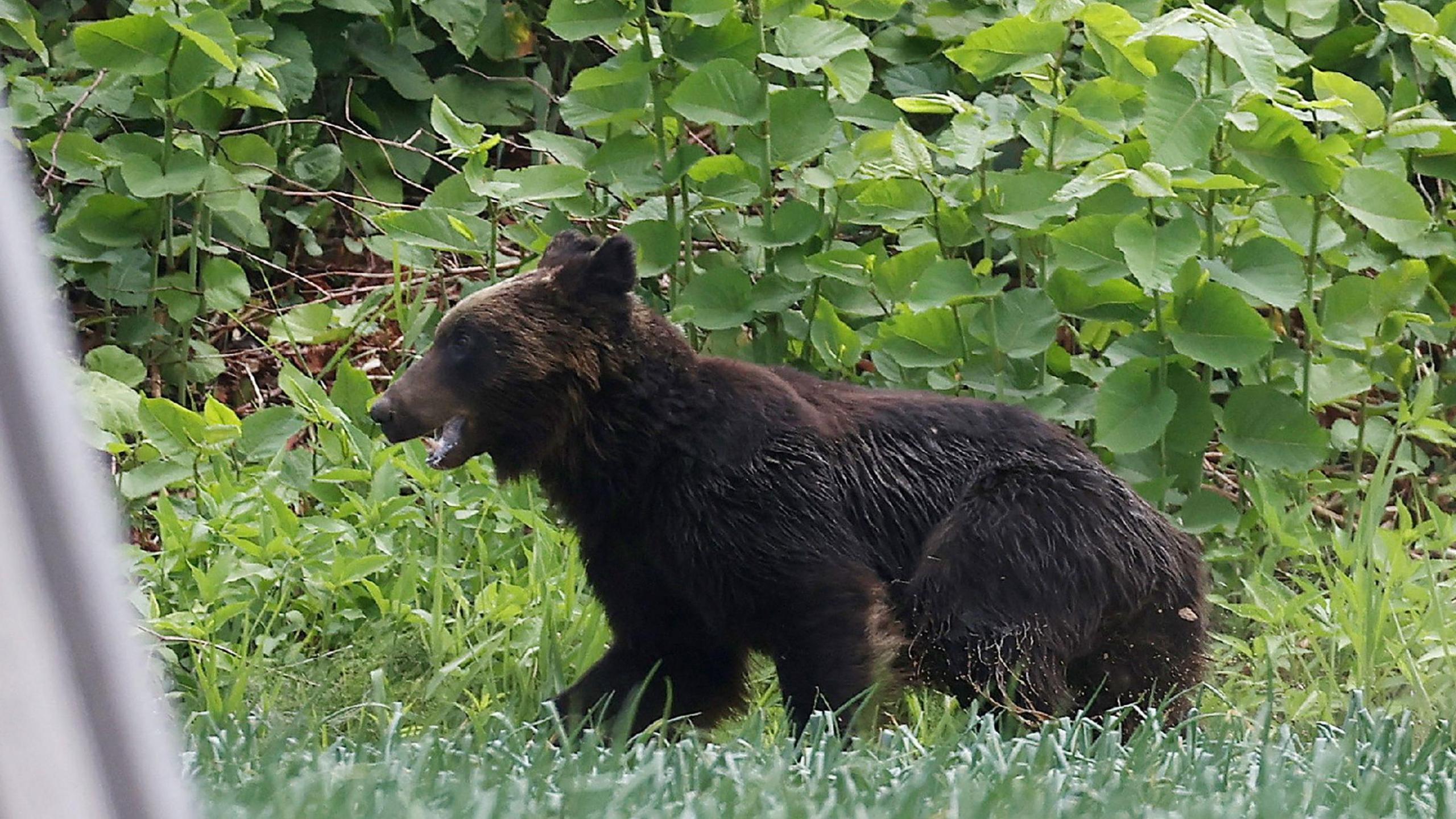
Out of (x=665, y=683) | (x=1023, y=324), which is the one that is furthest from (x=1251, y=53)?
(x=665, y=683)

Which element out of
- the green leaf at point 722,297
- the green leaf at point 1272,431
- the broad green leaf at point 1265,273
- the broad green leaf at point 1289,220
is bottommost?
the green leaf at point 1272,431

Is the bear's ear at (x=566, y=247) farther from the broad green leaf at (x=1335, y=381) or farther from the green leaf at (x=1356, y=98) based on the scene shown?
the broad green leaf at (x=1335, y=381)

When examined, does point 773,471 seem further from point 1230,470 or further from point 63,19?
point 63,19

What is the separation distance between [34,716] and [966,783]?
2114 millimetres

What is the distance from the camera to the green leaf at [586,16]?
20.5ft

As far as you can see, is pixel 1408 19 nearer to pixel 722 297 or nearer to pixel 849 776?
pixel 722 297

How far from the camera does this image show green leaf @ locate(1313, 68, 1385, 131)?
20.1ft

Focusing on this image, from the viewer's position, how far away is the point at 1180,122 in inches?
224

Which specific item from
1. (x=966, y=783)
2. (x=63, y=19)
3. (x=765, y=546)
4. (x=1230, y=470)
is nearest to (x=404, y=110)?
(x=63, y=19)

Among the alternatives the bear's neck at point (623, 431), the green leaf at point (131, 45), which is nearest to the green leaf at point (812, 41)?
the bear's neck at point (623, 431)

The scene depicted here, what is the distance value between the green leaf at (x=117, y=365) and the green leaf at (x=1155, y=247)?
4.09 metres

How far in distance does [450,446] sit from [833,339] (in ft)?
6.50

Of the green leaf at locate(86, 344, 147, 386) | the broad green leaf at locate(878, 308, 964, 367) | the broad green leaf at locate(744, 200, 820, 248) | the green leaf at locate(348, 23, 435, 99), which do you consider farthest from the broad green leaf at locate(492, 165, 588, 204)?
the green leaf at locate(348, 23, 435, 99)

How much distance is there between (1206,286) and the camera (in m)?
6.09
